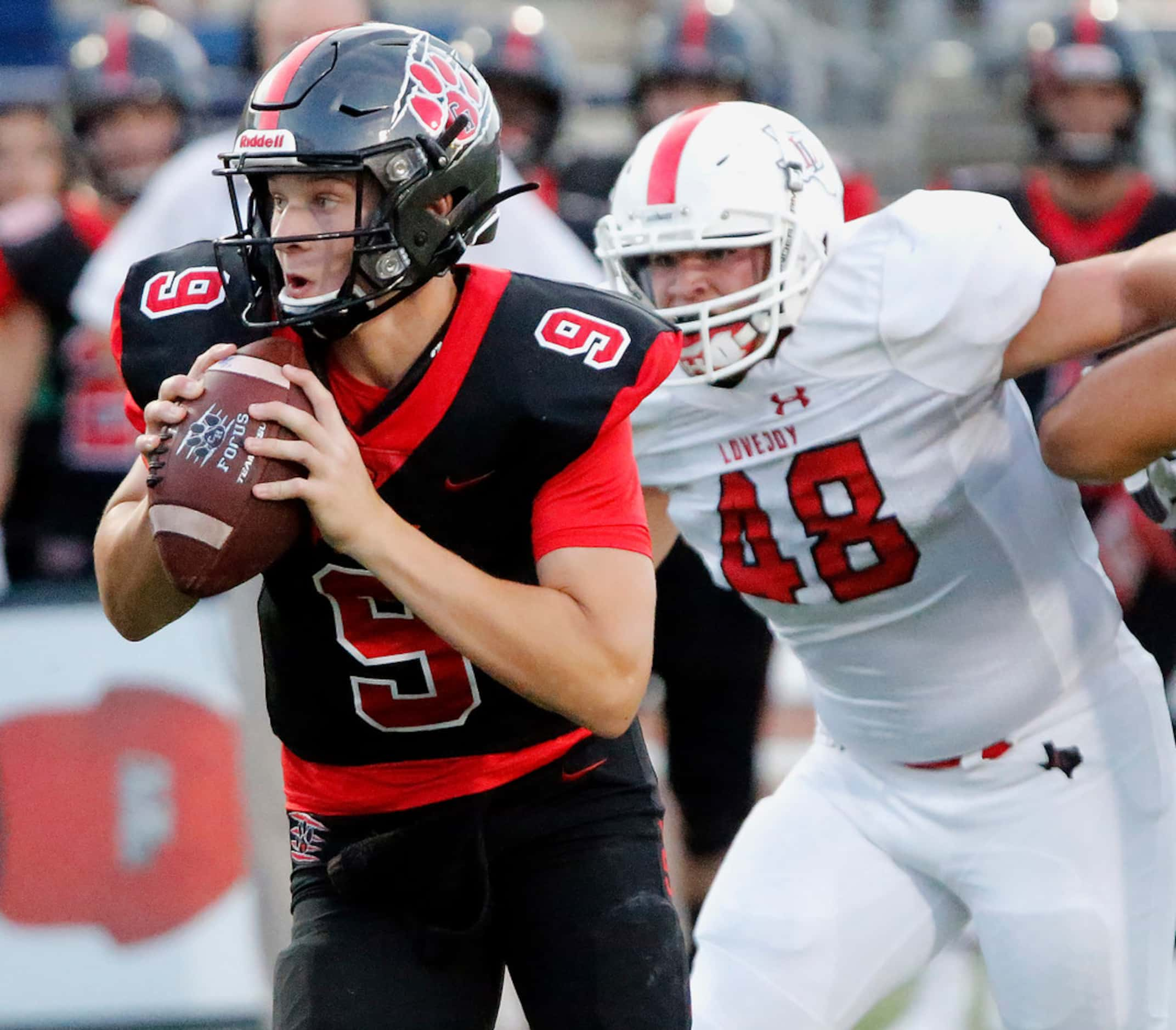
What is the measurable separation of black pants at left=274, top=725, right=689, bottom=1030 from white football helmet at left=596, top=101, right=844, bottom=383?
0.74 m

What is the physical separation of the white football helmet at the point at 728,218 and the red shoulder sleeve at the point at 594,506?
50 centimetres

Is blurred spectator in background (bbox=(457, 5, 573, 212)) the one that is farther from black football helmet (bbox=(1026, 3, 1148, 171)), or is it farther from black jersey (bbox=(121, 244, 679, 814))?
black jersey (bbox=(121, 244, 679, 814))

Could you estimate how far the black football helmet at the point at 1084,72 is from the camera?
5305 millimetres

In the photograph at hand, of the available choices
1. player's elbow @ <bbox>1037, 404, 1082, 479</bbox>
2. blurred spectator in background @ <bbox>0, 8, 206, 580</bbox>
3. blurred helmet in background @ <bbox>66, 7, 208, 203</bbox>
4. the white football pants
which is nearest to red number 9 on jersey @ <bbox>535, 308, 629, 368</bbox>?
player's elbow @ <bbox>1037, 404, 1082, 479</bbox>

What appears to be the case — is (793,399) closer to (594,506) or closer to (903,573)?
(903,573)

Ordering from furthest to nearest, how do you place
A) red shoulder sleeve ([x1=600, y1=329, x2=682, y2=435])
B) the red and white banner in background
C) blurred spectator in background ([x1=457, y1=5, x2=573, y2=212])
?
1. blurred spectator in background ([x1=457, y1=5, x2=573, y2=212])
2. the red and white banner in background
3. red shoulder sleeve ([x1=600, y1=329, x2=682, y2=435])

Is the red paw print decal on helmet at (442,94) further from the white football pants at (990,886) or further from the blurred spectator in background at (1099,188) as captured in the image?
the blurred spectator in background at (1099,188)

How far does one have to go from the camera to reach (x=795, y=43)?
894 centimetres

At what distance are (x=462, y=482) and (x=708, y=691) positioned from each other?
251 centimetres

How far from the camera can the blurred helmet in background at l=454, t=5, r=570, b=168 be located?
553 centimetres

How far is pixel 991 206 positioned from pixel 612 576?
3.39ft

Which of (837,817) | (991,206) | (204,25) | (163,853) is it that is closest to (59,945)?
(163,853)

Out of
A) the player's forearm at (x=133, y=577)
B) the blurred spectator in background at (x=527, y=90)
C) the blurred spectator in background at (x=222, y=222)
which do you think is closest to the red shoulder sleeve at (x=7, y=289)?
the blurred spectator in background at (x=222, y=222)

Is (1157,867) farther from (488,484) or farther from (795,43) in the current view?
(795,43)
